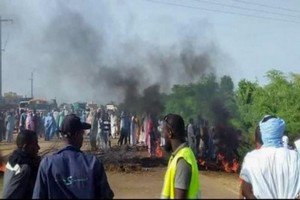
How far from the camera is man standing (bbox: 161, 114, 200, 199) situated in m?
3.44

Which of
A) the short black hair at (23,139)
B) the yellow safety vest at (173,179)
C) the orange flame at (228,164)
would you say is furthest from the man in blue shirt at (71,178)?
the orange flame at (228,164)

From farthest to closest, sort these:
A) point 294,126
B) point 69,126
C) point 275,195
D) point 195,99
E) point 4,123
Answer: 1. point 4,123
2. point 195,99
3. point 294,126
4. point 69,126
5. point 275,195

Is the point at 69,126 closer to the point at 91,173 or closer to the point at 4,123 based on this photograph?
the point at 91,173

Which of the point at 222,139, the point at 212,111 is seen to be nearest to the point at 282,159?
the point at 222,139

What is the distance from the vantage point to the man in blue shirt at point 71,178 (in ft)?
12.2

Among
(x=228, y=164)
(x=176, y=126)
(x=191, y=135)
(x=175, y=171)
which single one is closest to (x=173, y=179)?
(x=175, y=171)

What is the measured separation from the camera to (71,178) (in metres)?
3.74

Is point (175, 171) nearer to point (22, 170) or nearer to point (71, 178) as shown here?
point (71, 178)

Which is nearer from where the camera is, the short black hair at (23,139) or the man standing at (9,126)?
the short black hair at (23,139)

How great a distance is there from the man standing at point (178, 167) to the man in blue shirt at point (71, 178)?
Answer: 1.49 ft

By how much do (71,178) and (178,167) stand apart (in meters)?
0.69

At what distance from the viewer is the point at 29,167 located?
438cm

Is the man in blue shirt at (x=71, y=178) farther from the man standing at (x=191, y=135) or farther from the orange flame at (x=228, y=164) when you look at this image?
the man standing at (x=191, y=135)

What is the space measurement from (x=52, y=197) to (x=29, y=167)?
74 cm
